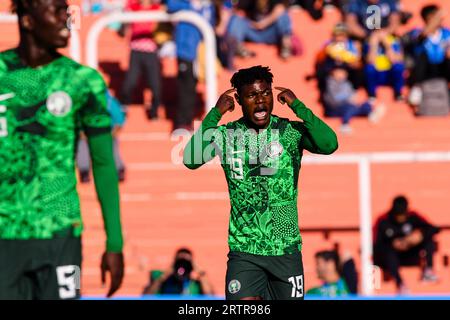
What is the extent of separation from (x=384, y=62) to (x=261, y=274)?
8.01 meters

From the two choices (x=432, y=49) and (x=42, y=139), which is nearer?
(x=42, y=139)

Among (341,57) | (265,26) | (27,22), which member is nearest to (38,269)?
(27,22)

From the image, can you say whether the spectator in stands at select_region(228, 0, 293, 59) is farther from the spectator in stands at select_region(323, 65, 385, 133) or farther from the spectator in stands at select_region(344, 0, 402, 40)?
the spectator in stands at select_region(323, 65, 385, 133)

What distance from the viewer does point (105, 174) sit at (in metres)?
5.52

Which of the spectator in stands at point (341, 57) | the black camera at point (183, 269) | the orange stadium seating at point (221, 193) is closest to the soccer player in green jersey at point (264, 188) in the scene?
the black camera at point (183, 269)

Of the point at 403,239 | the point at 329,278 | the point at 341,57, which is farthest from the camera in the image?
the point at 341,57

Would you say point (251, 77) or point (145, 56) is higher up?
point (145, 56)

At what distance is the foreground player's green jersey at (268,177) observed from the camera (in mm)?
6777

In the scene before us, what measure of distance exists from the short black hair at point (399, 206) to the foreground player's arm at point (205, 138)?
510 cm

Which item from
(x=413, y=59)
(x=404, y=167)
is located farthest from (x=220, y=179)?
(x=413, y=59)

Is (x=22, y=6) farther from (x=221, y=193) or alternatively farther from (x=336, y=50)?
(x=336, y=50)

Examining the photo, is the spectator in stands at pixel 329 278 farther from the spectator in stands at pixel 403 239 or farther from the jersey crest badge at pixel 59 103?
the jersey crest badge at pixel 59 103

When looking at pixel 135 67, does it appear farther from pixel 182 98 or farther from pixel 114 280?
pixel 114 280

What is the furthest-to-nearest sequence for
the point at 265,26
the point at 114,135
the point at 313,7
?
1. the point at 313,7
2. the point at 265,26
3. the point at 114,135
